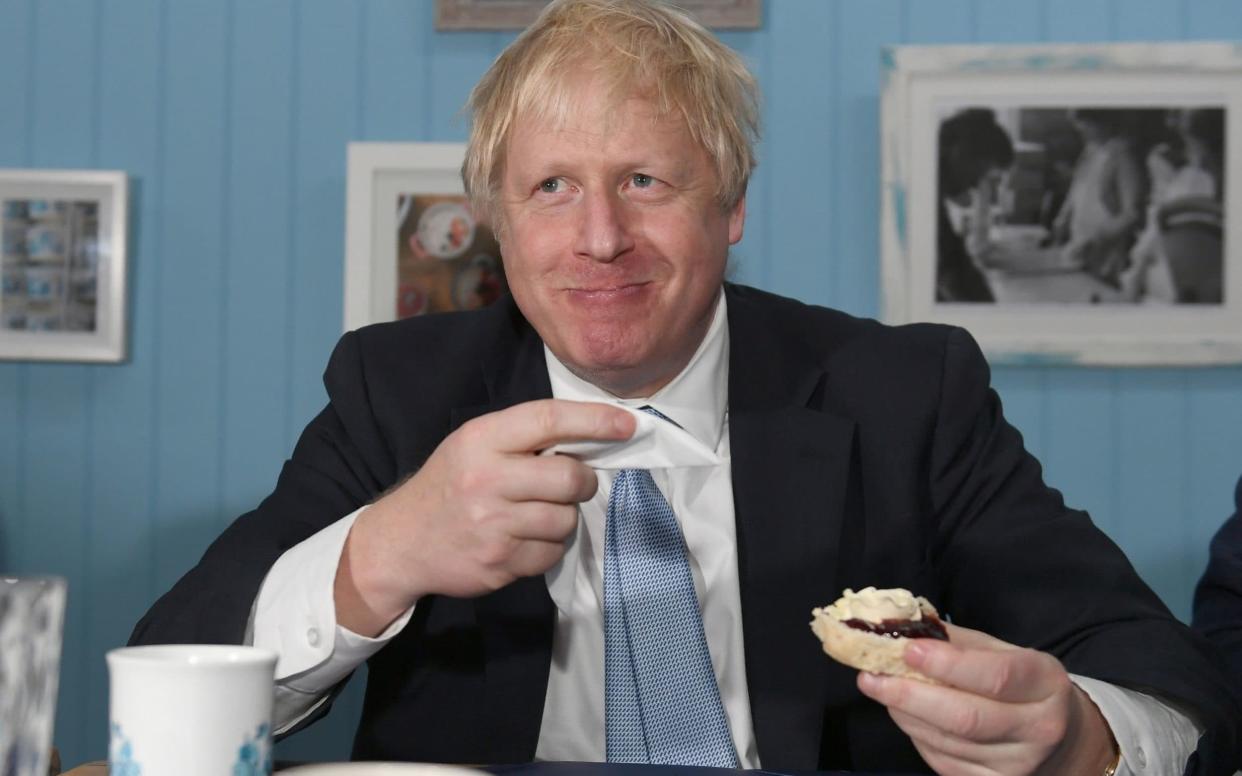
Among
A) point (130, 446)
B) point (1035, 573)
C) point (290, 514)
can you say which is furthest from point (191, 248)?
point (1035, 573)

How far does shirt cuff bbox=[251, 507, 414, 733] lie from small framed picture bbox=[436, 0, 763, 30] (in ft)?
4.47

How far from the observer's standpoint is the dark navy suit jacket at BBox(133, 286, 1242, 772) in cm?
122

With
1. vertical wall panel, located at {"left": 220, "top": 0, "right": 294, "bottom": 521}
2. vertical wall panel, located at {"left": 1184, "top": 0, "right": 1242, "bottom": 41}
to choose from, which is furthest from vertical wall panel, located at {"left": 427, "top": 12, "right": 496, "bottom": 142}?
vertical wall panel, located at {"left": 1184, "top": 0, "right": 1242, "bottom": 41}

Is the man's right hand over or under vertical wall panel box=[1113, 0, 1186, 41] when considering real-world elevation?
under

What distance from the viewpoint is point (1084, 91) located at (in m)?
2.20

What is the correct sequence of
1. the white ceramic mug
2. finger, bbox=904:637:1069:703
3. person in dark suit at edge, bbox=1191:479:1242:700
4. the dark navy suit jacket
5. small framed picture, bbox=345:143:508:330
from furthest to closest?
small framed picture, bbox=345:143:508:330 → person in dark suit at edge, bbox=1191:479:1242:700 → the dark navy suit jacket → finger, bbox=904:637:1069:703 → the white ceramic mug

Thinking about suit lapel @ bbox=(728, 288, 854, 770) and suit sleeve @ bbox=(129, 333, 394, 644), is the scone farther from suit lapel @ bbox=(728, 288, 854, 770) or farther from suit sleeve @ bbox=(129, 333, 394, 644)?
suit sleeve @ bbox=(129, 333, 394, 644)

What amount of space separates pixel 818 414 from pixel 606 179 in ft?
1.09

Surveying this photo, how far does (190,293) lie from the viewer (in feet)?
7.65

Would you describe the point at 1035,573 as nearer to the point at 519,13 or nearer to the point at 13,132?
the point at 519,13

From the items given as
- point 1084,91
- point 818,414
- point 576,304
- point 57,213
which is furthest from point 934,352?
point 57,213

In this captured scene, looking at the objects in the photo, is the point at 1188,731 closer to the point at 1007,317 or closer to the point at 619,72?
the point at 619,72

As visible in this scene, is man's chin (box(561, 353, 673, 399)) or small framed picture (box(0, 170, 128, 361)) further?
small framed picture (box(0, 170, 128, 361))

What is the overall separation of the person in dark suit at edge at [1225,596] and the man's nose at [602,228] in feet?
2.44
